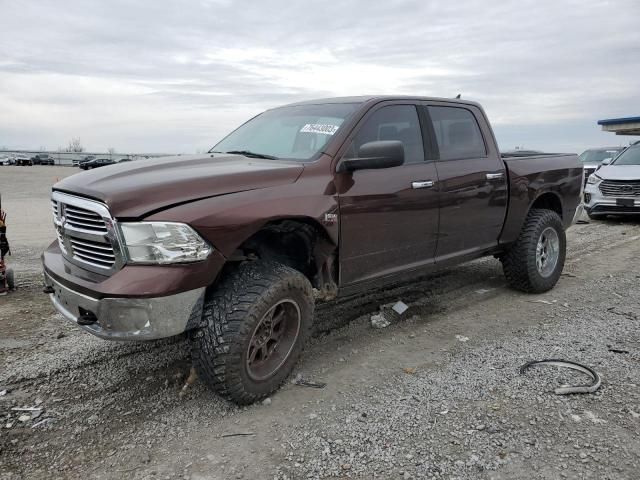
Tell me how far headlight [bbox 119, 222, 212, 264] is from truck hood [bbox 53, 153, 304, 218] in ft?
0.28

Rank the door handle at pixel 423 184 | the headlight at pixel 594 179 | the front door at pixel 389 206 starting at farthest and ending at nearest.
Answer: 1. the headlight at pixel 594 179
2. the door handle at pixel 423 184
3. the front door at pixel 389 206

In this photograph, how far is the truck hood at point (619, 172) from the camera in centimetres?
1087

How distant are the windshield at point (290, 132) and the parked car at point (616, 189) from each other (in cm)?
918

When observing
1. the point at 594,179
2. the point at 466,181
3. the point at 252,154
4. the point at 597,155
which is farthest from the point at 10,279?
the point at 597,155

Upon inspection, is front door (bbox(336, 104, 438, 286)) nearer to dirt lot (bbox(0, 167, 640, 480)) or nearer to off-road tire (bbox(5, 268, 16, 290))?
dirt lot (bbox(0, 167, 640, 480))

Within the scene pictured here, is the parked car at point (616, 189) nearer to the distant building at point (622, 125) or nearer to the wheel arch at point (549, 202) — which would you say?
the wheel arch at point (549, 202)

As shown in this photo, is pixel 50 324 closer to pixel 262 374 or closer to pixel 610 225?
pixel 262 374

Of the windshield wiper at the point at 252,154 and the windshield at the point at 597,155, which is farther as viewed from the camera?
the windshield at the point at 597,155

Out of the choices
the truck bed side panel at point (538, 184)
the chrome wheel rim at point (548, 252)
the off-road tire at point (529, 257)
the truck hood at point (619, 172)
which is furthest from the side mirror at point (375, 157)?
the truck hood at point (619, 172)

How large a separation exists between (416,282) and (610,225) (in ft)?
23.2

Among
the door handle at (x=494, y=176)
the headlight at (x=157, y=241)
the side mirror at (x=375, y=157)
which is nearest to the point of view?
the headlight at (x=157, y=241)

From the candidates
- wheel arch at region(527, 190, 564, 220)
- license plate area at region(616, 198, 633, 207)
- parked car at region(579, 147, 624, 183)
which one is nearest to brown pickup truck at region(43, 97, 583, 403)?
wheel arch at region(527, 190, 564, 220)

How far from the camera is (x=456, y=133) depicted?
4773mm

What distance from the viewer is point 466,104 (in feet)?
16.5
